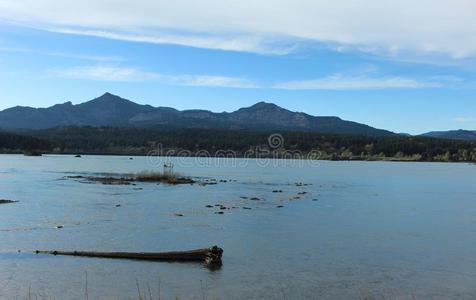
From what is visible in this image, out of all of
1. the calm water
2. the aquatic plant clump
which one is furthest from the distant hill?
the calm water

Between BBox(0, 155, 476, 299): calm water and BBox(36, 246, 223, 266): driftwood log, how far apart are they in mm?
627

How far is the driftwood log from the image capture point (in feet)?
72.1

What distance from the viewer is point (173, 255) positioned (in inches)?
888

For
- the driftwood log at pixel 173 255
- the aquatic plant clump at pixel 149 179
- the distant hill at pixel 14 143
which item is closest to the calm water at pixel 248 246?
the driftwood log at pixel 173 255

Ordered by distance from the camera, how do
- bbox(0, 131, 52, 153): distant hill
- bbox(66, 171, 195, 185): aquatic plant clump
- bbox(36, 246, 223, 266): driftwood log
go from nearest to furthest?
1. bbox(36, 246, 223, 266): driftwood log
2. bbox(66, 171, 195, 185): aquatic plant clump
3. bbox(0, 131, 52, 153): distant hill

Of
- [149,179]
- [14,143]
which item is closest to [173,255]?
[149,179]

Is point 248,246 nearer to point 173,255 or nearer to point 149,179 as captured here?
point 173,255

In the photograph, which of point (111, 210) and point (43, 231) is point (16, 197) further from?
point (43, 231)

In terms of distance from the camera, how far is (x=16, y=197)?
45750mm

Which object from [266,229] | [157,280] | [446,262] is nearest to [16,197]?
[266,229]

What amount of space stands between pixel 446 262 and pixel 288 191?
3759 cm

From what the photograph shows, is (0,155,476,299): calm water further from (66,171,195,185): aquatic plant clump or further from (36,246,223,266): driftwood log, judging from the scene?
(66,171,195,185): aquatic plant clump

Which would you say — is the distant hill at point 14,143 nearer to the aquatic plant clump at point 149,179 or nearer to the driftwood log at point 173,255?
the aquatic plant clump at point 149,179

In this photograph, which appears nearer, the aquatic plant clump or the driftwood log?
the driftwood log
